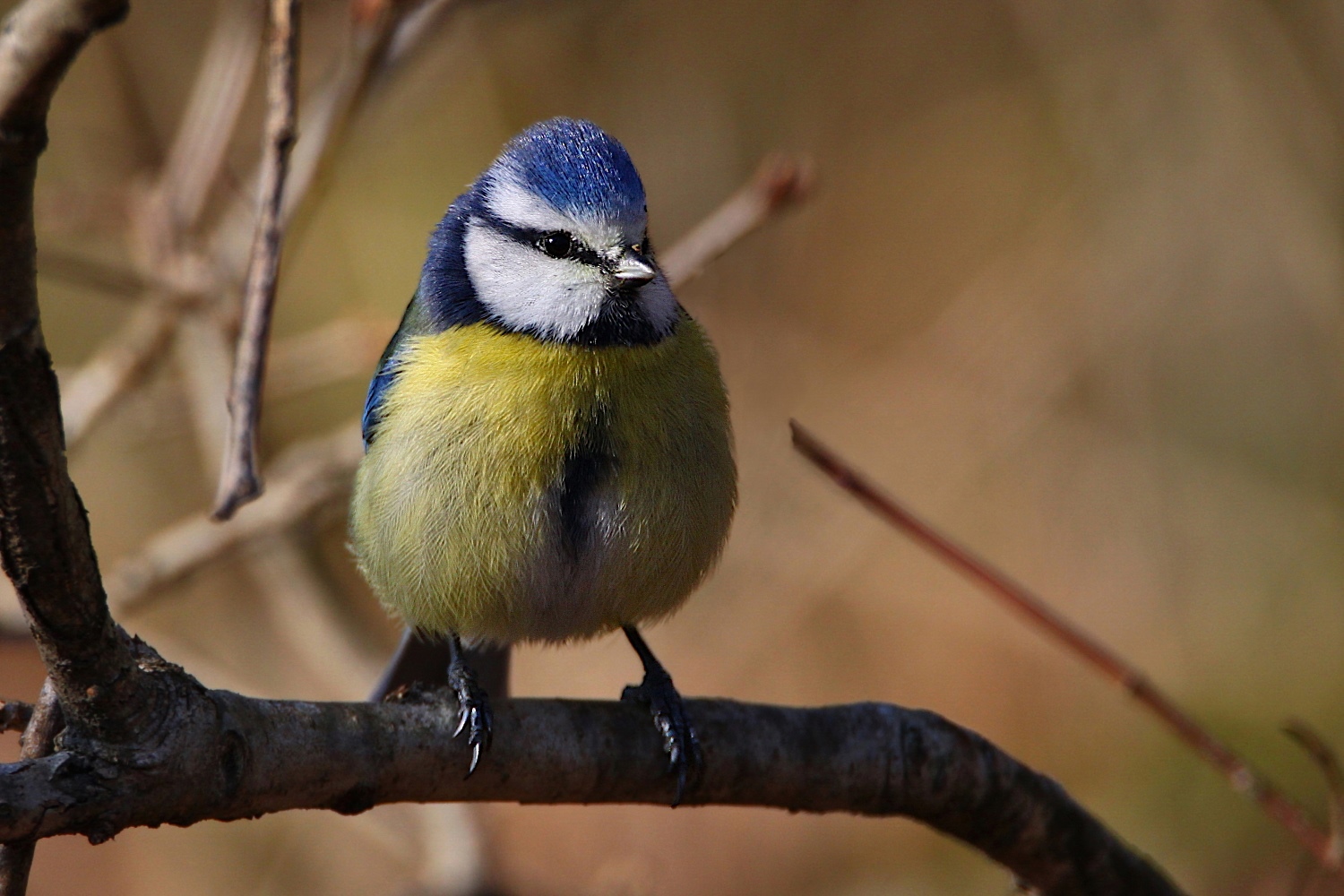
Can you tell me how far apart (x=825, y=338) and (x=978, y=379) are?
1.12 metres

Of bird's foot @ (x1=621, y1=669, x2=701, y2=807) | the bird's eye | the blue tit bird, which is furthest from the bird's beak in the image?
bird's foot @ (x1=621, y1=669, x2=701, y2=807)

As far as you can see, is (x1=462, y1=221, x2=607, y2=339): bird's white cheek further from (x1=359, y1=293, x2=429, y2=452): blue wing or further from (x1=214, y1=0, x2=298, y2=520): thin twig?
(x1=214, y1=0, x2=298, y2=520): thin twig

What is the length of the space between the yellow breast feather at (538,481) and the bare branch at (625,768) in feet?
0.86

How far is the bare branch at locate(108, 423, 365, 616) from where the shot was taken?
3434 millimetres

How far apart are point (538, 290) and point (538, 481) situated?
42 centimetres

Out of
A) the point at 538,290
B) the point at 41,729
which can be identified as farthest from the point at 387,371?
the point at 41,729

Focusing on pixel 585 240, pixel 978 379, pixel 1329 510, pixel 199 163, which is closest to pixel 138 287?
pixel 199 163

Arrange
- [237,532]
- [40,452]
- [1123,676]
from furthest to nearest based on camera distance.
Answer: [237,532]
[1123,676]
[40,452]

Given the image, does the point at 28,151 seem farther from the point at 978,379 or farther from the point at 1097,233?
the point at 1097,233

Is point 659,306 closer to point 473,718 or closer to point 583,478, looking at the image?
point 583,478

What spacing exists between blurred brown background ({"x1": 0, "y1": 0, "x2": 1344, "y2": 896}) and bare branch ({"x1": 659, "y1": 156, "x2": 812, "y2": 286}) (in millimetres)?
1248


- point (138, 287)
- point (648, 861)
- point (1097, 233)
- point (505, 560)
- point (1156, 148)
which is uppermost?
point (1156, 148)

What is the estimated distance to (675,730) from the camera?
8.07 feet

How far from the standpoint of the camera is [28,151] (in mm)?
1158
